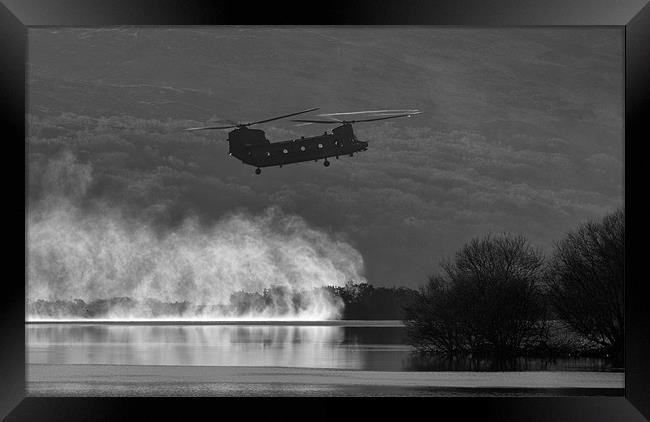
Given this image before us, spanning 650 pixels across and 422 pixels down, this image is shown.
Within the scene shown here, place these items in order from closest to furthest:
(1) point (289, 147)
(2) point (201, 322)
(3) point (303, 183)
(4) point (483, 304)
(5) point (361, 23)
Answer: (5) point (361, 23) → (4) point (483, 304) → (1) point (289, 147) → (3) point (303, 183) → (2) point (201, 322)

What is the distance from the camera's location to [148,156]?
22.5m

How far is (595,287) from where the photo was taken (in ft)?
59.1

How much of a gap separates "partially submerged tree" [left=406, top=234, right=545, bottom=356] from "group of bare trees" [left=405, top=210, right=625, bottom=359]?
2 centimetres

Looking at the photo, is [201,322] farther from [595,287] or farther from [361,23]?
[361,23]

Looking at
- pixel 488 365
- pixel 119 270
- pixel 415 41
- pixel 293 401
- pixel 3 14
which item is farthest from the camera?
pixel 415 41

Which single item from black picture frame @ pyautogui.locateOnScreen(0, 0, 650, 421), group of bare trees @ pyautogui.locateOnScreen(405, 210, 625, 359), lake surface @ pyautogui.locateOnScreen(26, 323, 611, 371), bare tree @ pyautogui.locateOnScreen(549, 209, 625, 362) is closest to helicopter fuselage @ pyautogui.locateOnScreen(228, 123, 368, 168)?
group of bare trees @ pyautogui.locateOnScreen(405, 210, 625, 359)

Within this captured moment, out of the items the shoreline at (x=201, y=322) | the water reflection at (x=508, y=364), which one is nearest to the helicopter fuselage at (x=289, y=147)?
the shoreline at (x=201, y=322)

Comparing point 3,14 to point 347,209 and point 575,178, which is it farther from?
point 575,178

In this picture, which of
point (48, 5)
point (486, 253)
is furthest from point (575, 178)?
point (48, 5)

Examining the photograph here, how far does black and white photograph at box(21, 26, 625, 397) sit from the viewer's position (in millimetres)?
20922

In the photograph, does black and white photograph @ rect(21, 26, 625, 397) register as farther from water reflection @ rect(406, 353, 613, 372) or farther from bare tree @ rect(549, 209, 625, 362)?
water reflection @ rect(406, 353, 613, 372)

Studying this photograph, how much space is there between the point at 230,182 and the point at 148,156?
6.34ft

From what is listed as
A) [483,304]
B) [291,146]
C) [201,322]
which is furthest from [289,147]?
[483,304]

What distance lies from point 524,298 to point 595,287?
130 cm
